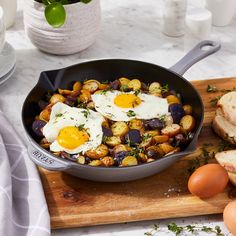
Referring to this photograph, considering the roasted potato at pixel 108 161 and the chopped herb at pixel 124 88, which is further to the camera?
the chopped herb at pixel 124 88

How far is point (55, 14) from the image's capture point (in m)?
2.24

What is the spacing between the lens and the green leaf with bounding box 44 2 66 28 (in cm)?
224

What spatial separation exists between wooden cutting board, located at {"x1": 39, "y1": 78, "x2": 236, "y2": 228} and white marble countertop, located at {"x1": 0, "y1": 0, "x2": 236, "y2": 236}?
42 cm

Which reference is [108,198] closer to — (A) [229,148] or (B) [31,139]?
(B) [31,139]

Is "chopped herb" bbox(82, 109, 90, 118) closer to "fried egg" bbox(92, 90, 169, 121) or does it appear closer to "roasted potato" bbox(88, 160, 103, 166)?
"fried egg" bbox(92, 90, 169, 121)

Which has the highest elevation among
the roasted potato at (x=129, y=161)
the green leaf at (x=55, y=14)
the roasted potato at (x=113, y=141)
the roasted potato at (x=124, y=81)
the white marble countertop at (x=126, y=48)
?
the green leaf at (x=55, y=14)

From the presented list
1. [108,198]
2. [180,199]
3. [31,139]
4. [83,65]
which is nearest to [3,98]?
[83,65]

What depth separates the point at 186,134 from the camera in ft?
6.45

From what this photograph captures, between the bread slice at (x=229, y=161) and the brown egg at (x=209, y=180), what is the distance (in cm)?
6

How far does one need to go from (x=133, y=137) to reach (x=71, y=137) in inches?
7.8

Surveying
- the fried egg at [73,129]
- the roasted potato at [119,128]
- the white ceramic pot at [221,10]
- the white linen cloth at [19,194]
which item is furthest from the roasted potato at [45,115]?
the white ceramic pot at [221,10]

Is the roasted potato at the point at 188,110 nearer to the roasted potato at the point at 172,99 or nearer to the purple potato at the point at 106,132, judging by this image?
the roasted potato at the point at 172,99

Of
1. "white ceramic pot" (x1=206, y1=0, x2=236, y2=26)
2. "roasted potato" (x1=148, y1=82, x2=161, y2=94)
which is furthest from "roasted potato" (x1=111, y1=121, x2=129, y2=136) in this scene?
"white ceramic pot" (x1=206, y1=0, x2=236, y2=26)

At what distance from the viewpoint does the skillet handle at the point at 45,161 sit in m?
1.77
